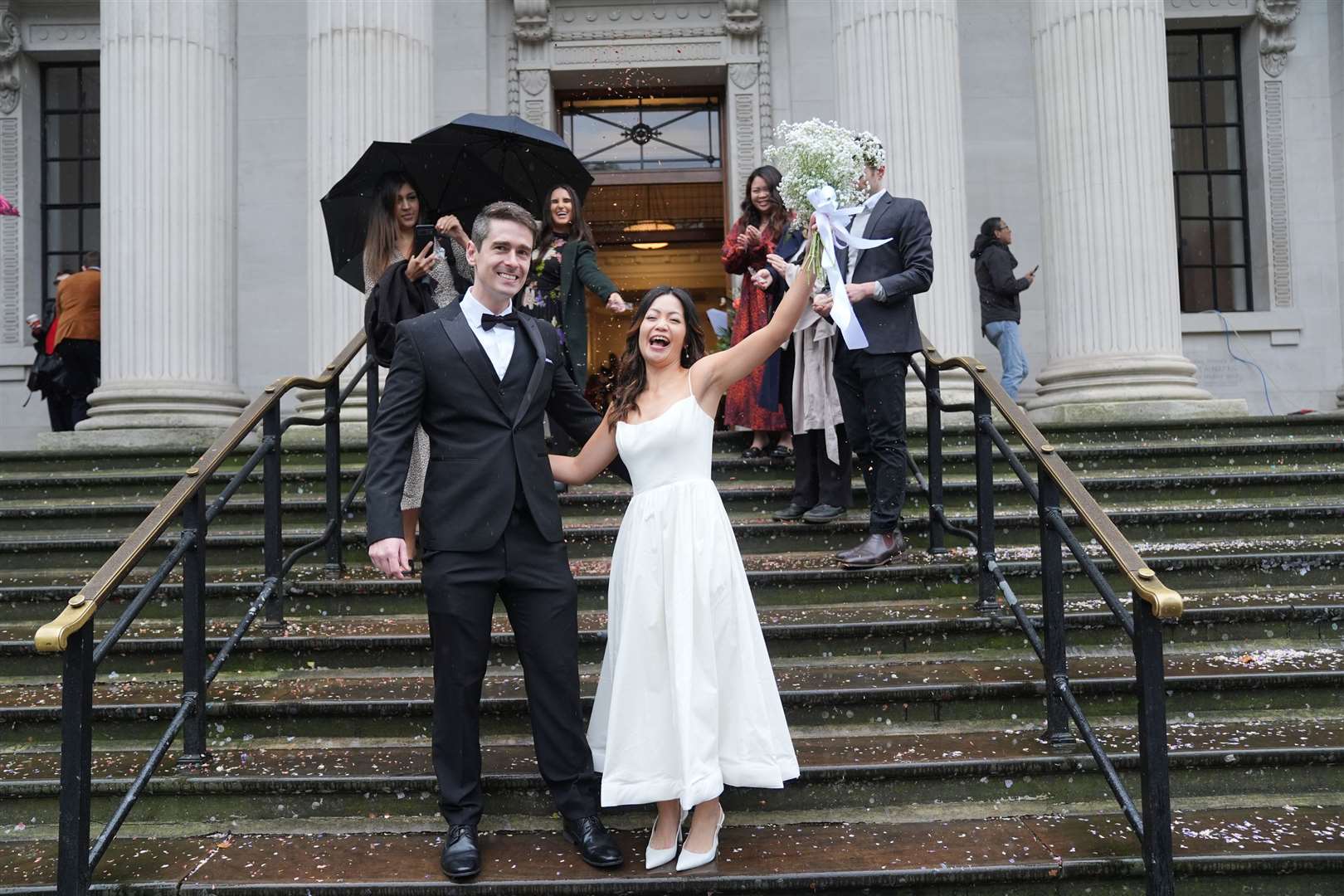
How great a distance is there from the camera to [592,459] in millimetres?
4352

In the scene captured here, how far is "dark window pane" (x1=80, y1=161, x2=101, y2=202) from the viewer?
43.7ft

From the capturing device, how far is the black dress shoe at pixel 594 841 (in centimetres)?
404

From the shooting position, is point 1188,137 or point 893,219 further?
point 1188,137

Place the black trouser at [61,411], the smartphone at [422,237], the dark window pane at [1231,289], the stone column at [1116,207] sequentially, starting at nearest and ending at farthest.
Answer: the smartphone at [422,237]
the stone column at [1116,207]
the black trouser at [61,411]
the dark window pane at [1231,289]

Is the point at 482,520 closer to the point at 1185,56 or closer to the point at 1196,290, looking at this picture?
the point at 1196,290

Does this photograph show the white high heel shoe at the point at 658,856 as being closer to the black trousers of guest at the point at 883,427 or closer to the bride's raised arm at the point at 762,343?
the bride's raised arm at the point at 762,343

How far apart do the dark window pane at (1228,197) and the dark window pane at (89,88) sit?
12.7 m

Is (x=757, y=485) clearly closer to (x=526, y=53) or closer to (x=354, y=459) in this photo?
(x=354, y=459)

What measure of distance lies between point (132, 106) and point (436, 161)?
494 cm

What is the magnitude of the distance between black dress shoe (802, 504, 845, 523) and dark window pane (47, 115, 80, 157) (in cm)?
1066

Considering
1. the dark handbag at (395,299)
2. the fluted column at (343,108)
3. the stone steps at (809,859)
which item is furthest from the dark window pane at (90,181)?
the stone steps at (809,859)

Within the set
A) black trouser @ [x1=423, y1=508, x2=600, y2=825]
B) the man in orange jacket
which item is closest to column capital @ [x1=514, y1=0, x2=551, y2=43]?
the man in orange jacket

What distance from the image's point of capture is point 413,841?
4.42 metres

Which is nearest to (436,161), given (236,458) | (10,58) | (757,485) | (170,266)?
(757,485)
